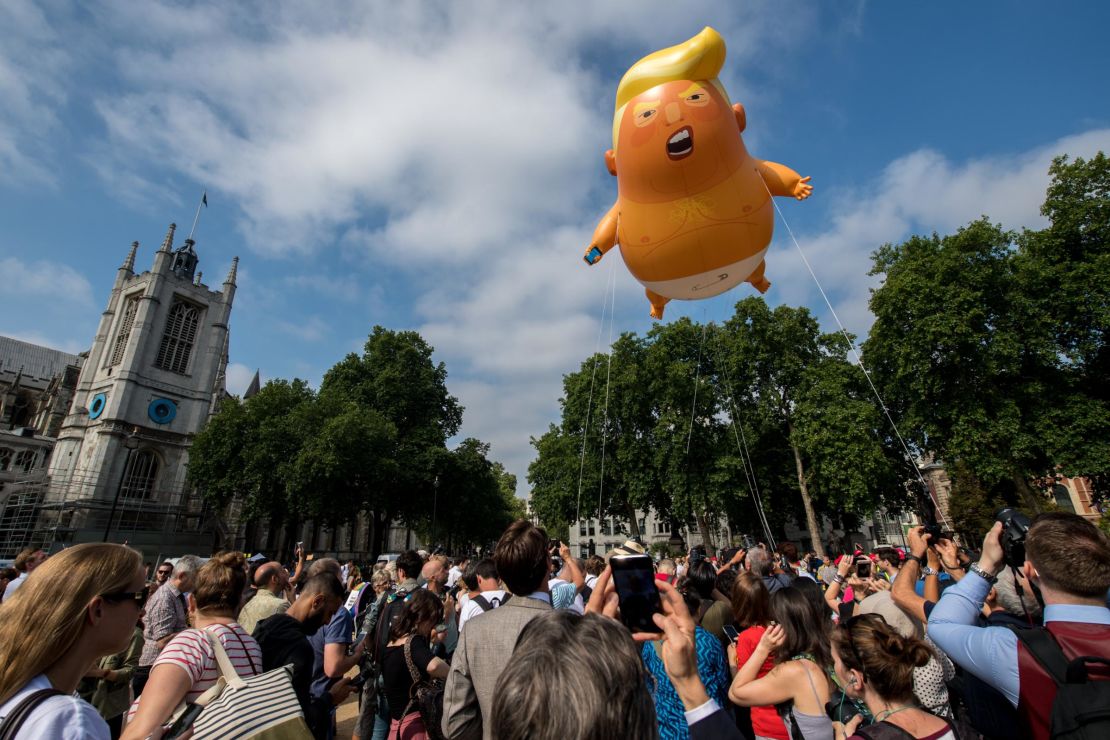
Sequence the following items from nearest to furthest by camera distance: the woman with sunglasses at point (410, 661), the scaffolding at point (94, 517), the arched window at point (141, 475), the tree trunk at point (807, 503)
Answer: the woman with sunglasses at point (410, 661) < the tree trunk at point (807, 503) < the scaffolding at point (94, 517) < the arched window at point (141, 475)

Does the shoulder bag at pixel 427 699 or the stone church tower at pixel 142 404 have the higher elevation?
the stone church tower at pixel 142 404

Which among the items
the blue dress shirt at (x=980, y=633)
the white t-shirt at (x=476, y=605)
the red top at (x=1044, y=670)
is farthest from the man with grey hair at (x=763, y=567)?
the red top at (x=1044, y=670)

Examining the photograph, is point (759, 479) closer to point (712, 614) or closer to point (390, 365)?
point (390, 365)

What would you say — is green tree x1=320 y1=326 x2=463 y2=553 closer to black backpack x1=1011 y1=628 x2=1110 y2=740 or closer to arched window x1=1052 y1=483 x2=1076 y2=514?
black backpack x1=1011 y1=628 x2=1110 y2=740

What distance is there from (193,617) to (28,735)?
5.80 ft

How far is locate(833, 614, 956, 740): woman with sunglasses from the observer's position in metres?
2.20

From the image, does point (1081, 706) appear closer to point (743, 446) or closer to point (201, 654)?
point (201, 654)

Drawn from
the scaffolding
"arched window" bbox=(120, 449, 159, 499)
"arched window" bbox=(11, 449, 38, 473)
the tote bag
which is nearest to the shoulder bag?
the tote bag

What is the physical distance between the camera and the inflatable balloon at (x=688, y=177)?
250 inches

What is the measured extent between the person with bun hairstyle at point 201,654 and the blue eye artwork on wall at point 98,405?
48497mm

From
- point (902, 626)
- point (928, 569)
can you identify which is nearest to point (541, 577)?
point (902, 626)

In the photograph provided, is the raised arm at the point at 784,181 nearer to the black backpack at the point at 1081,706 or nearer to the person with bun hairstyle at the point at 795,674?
the person with bun hairstyle at the point at 795,674

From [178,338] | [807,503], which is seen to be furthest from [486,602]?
[178,338]

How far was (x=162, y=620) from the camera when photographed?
4789mm
